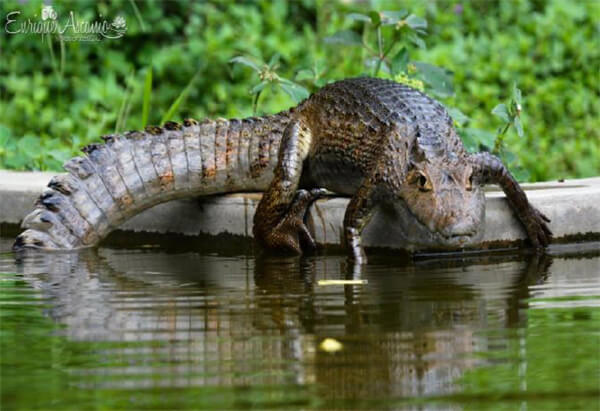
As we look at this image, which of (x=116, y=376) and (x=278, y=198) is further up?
(x=278, y=198)

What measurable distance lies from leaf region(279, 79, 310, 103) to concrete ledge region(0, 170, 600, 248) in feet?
2.38

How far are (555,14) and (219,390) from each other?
8.18m

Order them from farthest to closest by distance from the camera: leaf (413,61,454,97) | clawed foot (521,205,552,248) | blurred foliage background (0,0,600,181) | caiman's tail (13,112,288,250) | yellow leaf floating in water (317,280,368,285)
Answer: blurred foliage background (0,0,600,181) < leaf (413,61,454,97) < caiman's tail (13,112,288,250) < clawed foot (521,205,552,248) < yellow leaf floating in water (317,280,368,285)

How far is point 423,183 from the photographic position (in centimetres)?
Result: 578

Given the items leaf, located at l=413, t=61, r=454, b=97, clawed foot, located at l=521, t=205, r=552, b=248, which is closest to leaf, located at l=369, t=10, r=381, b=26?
leaf, located at l=413, t=61, r=454, b=97

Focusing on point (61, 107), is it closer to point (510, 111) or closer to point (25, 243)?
point (25, 243)

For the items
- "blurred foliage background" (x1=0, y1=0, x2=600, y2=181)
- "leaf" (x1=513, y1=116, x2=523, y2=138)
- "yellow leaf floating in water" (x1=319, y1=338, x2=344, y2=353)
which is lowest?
"yellow leaf floating in water" (x1=319, y1=338, x2=344, y2=353)

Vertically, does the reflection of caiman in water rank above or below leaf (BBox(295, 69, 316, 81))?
below

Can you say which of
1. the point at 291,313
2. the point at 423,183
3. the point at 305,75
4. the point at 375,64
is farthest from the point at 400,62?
the point at 291,313

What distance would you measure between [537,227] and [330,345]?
244cm

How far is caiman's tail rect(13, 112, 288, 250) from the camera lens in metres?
6.46

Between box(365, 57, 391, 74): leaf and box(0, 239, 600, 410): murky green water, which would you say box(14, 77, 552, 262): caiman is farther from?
box(365, 57, 391, 74): leaf

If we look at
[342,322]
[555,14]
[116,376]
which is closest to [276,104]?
[555,14]

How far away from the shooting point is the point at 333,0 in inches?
441
